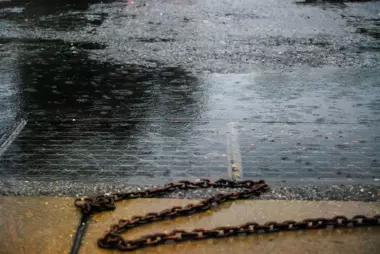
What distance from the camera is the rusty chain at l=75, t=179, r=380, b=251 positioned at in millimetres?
2881

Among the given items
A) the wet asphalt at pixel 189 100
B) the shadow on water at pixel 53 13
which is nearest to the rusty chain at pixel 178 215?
the wet asphalt at pixel 189 100

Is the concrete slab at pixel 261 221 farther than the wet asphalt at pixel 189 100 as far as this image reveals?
No

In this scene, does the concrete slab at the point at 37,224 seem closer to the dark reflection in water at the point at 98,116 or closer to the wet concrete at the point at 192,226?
the wet concrete at the point at 192,226

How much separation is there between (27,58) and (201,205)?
4295 millimetres

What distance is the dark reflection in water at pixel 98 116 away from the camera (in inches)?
151

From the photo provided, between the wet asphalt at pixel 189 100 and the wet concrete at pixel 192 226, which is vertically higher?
the wet asphalt at pixel 189 100

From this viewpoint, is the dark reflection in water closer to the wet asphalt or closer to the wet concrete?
the wet asphalt

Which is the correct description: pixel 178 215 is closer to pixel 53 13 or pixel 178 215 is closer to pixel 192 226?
pixel 192 226

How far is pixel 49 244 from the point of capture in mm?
2889

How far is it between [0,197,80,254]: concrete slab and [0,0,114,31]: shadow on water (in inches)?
203

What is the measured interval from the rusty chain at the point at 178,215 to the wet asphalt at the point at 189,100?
18 cm

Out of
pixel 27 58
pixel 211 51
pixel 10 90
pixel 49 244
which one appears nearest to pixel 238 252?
pixel 49 244

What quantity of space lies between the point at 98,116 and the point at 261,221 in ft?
7.43

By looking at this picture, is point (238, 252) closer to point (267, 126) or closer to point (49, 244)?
point (49, 244)
